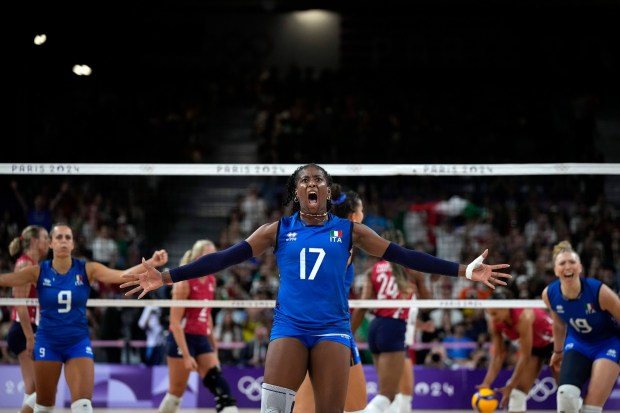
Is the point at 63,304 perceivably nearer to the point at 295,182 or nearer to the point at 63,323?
the point at 63,323

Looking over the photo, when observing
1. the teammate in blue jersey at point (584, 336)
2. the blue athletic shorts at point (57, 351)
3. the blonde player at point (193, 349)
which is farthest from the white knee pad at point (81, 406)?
the teammate in blue jersey at point (584, 336)

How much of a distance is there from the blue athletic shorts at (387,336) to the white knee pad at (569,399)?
5.24 ft

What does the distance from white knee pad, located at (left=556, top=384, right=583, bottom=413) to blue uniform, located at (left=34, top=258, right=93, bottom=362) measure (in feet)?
13.9

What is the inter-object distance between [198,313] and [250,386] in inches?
132

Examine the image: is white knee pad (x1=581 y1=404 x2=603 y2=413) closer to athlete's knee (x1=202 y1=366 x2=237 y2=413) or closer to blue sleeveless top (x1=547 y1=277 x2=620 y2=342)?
blue sleeveless top (x1=547 y1=277 x2=620 y2=342)

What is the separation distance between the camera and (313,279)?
5.72 m

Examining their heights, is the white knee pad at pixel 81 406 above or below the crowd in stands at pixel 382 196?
below

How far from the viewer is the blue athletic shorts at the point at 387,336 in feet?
28.6

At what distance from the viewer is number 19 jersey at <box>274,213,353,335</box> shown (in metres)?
5.68

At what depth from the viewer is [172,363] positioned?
31.0 ft
